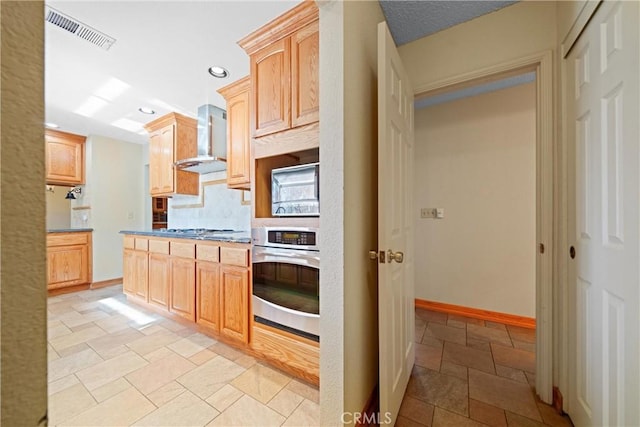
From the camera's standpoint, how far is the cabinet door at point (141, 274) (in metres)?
2.76

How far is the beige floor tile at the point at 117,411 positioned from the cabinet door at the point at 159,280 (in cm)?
110

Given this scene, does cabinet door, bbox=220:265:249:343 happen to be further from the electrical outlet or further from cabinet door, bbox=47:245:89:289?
cabinet door, bbox=47:245:89:289

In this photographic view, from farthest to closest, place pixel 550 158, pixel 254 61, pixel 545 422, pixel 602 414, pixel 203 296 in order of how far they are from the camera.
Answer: pixel 203 296, pixel 254 61, pixel 550 158, pixel 545 422, pixel 602 414

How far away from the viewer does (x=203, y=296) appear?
2.17m

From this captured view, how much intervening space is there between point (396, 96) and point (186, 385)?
2149 millimetres

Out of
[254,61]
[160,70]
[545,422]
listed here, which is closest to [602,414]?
[545,422]

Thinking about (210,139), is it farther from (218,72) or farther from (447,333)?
(447,333)

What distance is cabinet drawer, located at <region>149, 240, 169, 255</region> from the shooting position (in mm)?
2533

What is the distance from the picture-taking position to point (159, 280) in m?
2.61

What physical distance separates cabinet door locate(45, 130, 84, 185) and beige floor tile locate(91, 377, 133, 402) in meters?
3.65

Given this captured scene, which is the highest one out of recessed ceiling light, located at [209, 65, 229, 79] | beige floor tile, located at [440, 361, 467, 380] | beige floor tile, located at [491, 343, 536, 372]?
recessed ceiling light, located at [209, 65, 229, 79]

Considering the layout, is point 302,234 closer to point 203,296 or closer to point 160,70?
point 203,296

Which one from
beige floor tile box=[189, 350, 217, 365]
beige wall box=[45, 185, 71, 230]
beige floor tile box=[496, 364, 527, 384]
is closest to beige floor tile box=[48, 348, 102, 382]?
beige floor tile box=[189, 350, 217, 365]

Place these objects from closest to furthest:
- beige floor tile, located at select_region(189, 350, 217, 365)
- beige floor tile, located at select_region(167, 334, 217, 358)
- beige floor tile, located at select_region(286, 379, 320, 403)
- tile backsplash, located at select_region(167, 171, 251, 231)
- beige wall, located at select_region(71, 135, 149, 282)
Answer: beige floor tile, located at select_region(286, 379, 320, 403) < beige floor tile, located at select_region(189, 350, 217, 365) < beige floor tile, located at select_region(167, 334, 217, 358) < tile backsplash, located at select_region(167, 171, 251, 231) < beige wall, located at select_region(71, 135, 149, 282)
